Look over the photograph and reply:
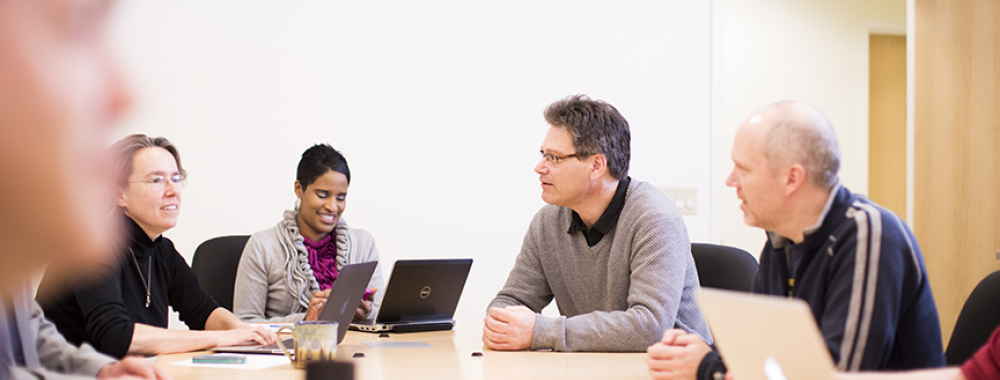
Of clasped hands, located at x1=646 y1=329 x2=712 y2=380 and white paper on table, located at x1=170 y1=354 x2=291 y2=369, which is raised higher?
clasped hands, located at x1=646 y1=329 x2=712 y2=380

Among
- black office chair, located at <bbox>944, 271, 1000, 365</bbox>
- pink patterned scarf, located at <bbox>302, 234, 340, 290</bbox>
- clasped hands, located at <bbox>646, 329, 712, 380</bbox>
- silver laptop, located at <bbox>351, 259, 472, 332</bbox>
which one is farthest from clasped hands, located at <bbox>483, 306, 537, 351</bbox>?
Answer: pink patterned scarf, located at <bbox>302, 234, 340, 290</bbox>

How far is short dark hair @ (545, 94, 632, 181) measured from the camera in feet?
7.08

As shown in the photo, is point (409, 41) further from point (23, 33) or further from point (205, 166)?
point (23, 33)

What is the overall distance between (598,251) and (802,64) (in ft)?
9.37

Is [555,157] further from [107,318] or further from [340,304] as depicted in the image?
[107,318]

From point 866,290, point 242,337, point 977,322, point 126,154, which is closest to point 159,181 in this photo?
point 126,154

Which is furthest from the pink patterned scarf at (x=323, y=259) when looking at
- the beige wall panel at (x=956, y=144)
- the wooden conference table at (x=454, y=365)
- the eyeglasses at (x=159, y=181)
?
the beige wall panel at (x=956, y=144)

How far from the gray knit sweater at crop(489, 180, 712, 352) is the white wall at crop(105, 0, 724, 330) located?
1341mm

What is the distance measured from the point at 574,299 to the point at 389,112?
1682mm

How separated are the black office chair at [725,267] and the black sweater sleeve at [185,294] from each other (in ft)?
4.92

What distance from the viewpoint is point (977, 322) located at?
4.74 ft

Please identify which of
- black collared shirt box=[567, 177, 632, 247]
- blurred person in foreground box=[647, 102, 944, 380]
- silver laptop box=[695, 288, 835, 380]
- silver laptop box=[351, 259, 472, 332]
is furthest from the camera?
black collared shirt box=[567, 177, 632, 247]

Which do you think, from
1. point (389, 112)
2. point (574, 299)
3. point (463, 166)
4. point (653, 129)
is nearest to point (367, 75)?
point (389, 112)

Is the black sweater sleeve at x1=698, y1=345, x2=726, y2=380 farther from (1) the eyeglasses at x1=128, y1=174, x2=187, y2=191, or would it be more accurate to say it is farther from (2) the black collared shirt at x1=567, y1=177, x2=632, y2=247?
(1) the eyeglasses at x1=128, y1=174, x2=187, y2=191
